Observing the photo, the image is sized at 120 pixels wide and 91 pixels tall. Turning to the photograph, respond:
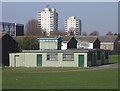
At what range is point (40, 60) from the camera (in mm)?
54969

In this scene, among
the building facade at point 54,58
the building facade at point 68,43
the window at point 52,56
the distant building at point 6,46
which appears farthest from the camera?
the building facade at point 68,43

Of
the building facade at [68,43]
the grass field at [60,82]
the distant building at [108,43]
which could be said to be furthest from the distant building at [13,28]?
the grass field at [60,82]

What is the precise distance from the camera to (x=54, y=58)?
5434cm

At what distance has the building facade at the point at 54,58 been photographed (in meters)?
53.2

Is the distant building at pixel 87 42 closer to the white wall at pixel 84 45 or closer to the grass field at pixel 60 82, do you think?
the white wall at pixel 84 45

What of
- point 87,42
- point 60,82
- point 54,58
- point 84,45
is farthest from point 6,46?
point 87,42

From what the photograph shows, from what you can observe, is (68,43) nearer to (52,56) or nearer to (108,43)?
(108,43)

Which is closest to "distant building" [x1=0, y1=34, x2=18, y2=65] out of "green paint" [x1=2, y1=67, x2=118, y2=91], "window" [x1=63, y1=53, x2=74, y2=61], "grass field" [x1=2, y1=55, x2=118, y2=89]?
"window" [x1=63, y1=53, x2=74, y2=61]

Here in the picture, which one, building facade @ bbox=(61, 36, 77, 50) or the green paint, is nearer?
the green paint

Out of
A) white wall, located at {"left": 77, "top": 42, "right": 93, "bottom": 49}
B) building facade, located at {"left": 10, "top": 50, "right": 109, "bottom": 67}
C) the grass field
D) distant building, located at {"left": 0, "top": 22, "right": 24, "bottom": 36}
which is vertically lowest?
the grass field

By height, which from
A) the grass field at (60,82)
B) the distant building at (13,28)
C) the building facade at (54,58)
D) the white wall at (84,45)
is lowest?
the grass field at (60,82)

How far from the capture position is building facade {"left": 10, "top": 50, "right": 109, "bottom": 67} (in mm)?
53250

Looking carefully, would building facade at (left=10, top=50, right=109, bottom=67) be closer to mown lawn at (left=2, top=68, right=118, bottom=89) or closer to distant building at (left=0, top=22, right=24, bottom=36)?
mown lawn at (left=2, top=68, right=118, bottom=89)

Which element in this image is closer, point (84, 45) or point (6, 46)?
point (6, 46)
